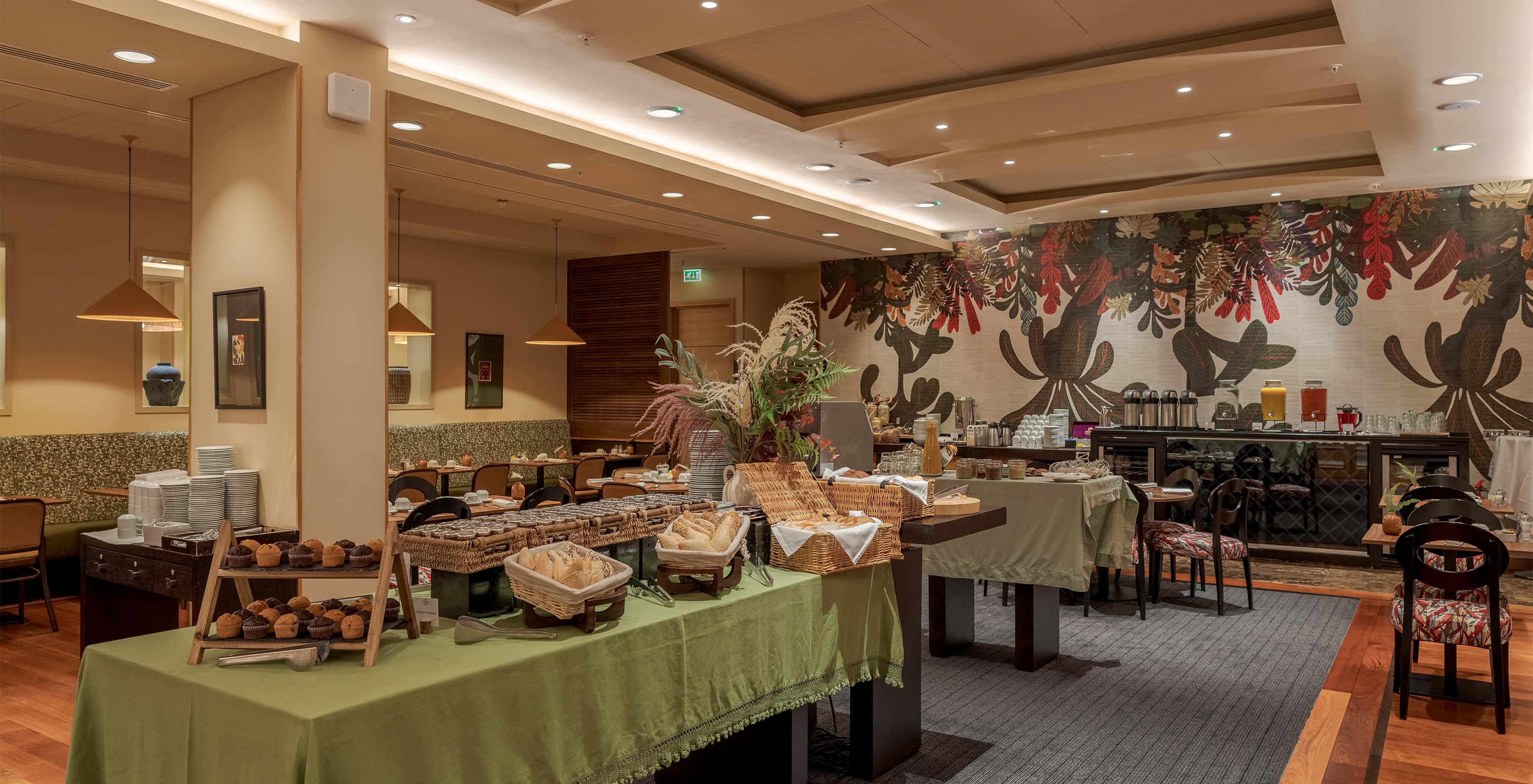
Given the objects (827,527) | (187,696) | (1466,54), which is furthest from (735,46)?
(187,696)

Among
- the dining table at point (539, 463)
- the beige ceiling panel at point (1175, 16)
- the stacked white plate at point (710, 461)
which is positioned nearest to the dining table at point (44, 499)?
the dining table at point (539, 463)

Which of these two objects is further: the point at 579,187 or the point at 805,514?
the point at 579,187

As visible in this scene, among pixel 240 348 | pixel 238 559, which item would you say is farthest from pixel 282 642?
pixel 240 348

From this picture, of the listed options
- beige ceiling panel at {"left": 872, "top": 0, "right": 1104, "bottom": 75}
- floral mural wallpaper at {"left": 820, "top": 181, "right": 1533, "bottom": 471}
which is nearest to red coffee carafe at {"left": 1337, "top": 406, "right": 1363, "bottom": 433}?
floral mural wallpaper at {"left": 820, "top": 181, "right": 1533, "bottom": 471}

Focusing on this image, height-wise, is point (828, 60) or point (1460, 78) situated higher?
point (828, 60)

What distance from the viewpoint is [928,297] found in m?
11.2

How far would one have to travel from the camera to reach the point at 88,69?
15.3ft

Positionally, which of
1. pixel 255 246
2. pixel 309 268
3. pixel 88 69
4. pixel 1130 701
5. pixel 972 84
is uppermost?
pixel 972 84

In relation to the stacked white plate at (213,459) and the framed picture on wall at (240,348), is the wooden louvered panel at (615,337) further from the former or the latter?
the stacked white plate at (213,459)

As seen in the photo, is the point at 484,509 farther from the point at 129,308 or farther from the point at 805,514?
the point at 805,514

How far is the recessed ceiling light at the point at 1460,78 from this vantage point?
5418mm

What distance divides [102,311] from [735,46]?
487 cm

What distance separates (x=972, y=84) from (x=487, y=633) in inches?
189

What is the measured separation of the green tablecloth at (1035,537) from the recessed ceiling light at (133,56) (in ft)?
15.1
